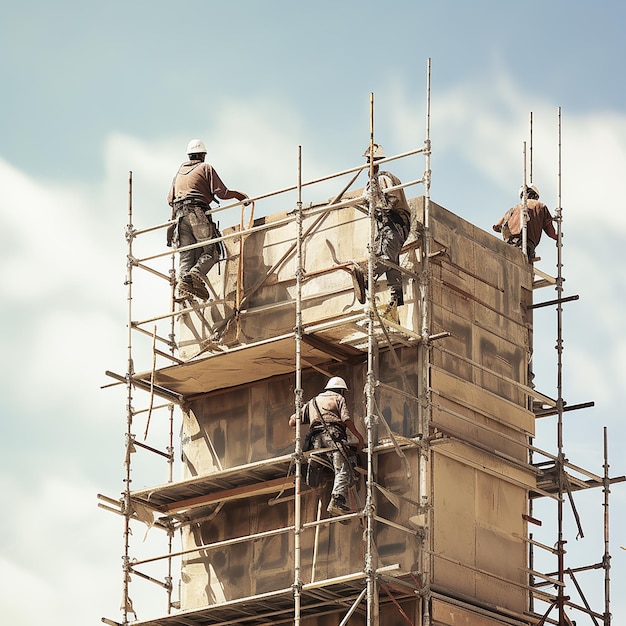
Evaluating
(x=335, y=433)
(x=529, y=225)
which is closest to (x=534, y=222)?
(x=529, y=225)

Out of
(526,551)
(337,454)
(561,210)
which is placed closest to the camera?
(337,454)

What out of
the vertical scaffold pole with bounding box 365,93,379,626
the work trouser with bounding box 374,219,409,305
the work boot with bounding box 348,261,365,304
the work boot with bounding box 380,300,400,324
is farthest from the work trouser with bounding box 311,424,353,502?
the work trouser with bounding box 374,219,409,305

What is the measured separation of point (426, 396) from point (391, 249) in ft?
8.03

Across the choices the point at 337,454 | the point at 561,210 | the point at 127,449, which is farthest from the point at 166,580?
the point at 561,210

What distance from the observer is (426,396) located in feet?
108

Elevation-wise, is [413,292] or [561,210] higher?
[561,210]

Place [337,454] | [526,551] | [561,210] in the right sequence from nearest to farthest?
[337,454]
[526,551]
[561,210]

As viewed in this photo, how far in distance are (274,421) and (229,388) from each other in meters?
1.22

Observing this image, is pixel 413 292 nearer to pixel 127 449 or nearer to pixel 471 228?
pixel 471 228

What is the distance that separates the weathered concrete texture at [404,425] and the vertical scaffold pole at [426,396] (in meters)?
0.08

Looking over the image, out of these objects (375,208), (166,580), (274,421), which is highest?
(375,208)

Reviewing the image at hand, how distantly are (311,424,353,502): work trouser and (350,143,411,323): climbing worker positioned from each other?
2.22 metres

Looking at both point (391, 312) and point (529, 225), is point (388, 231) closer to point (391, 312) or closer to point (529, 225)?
point (391, 312)

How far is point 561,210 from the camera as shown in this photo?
3750 cm
